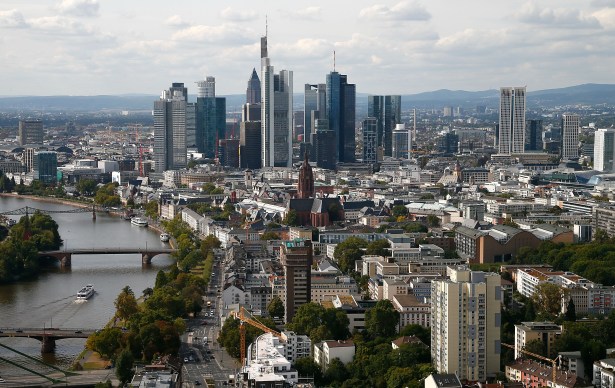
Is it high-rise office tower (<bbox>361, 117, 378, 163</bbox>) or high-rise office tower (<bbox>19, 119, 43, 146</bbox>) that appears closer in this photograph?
high-rise office tower (<bbox>361, 117, 378, 163</bbox>)

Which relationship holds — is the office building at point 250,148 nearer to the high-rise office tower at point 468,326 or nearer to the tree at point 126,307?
the tree at point 126,307

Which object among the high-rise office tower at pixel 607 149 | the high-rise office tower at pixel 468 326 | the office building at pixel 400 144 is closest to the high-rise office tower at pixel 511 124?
the office building at pixel 400 144

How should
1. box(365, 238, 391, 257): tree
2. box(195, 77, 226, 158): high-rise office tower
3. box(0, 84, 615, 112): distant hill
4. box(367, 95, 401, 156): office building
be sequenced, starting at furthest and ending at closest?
1. box(0, 84, 615, 112): distant hill
2. box(367, 95, 401, 156): office building
3. box(195, 77, 226, 158): high-rise office tower
4. box(365, 238, 391, 257): tree

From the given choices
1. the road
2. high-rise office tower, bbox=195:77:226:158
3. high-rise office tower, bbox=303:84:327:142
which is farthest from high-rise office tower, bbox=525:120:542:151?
the road

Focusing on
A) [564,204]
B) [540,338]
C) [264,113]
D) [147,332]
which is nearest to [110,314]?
[147,332]

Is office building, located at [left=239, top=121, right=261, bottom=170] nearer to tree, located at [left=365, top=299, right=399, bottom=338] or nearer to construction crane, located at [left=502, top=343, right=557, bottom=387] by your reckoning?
tree, located at [left=365, top=299, right=399, bottom=338]

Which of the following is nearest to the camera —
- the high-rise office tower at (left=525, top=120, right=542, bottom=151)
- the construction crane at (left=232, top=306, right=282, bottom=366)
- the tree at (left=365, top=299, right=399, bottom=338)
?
the construction crane at (left=232, top=306, right=282, bottom=366)
